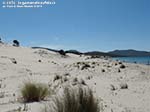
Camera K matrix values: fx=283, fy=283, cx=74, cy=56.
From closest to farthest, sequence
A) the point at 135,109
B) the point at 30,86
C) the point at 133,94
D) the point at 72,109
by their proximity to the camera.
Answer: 1. the point at 72,109
2. the point at 135,109
3. the point at 30,86
4. the point at 133,94

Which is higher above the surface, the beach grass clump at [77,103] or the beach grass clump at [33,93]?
the beach grass clump at [77,103]

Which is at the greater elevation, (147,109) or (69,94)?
(69,94)

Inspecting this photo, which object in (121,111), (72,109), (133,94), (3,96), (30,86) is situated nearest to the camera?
(72,109)

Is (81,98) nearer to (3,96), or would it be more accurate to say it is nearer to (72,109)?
(72,109)

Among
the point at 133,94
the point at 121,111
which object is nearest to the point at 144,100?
the point at 133,94

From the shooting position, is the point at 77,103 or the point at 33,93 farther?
the point at 33,93

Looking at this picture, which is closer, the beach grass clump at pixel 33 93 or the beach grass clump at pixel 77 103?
the beach grass clump at pixel 77 103

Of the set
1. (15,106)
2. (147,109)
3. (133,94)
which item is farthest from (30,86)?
(133,94)

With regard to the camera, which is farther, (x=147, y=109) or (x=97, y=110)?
(x=147, y=109)

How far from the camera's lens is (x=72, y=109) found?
17.6 feet

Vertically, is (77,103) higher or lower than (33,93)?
higher

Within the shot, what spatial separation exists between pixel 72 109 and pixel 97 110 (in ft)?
1.76

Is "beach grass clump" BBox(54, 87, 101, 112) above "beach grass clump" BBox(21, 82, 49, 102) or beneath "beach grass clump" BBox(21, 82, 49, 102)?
above

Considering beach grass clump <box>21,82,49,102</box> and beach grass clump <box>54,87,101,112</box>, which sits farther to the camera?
beach grass clump <box>21,82,49,102</box>
